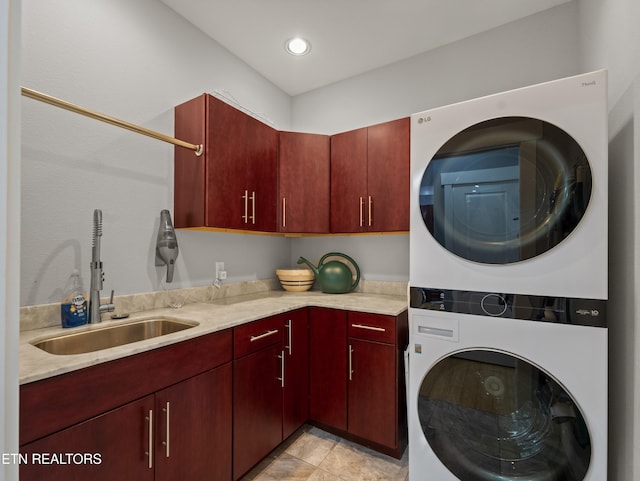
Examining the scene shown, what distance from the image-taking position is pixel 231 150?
1895 mm

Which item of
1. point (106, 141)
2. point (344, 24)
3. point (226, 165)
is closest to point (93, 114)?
point (106, 141)

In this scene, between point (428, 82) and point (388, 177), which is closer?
point (388, 177)

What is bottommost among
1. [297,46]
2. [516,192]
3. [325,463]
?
[325,463]

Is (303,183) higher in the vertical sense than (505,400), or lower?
higher

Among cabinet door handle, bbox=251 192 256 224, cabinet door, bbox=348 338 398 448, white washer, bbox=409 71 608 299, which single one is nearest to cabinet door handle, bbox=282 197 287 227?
cabinet door handle, bbox=251 192 256 224

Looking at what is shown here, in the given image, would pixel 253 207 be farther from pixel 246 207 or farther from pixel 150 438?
pixel 150 438

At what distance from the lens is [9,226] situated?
48 cm

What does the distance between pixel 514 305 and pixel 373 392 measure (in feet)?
3.19

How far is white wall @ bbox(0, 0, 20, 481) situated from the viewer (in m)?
0.46

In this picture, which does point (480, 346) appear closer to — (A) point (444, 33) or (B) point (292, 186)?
(B) point (292, 186)

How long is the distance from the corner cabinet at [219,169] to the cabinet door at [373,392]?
1078 millimetres

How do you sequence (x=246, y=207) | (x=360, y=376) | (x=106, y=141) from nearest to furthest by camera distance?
(x=106, y=141) → (x=360, y=376) → (x=246, y=207)

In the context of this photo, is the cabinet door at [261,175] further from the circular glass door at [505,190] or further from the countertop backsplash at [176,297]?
the circular glass door at [505,190]

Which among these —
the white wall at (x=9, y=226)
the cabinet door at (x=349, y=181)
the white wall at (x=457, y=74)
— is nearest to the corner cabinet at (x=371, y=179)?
the cabinet door at (x=349, y=181)
